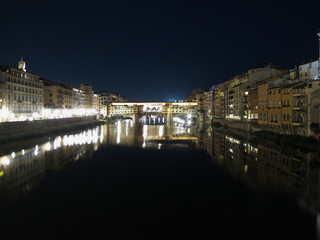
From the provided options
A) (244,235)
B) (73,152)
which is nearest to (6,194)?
(244,235)

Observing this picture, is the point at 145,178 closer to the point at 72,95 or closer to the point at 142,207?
the point at 142,207

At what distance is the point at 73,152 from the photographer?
80.4 feet

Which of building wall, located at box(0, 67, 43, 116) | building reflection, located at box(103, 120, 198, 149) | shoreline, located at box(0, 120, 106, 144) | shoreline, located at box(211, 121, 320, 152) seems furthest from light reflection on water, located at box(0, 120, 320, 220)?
building wall, located at box(0, 67, 43, 116)

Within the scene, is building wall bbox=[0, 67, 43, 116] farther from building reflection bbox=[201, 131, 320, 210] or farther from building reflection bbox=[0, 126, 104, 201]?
building reflection bbox=[201, 131, 320, 210]

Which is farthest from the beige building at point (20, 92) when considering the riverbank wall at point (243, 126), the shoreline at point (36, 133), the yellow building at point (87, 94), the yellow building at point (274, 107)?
the yellow building at point (87, 94)

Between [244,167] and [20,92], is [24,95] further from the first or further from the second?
[244,167]

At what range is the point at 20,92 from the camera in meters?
44.4

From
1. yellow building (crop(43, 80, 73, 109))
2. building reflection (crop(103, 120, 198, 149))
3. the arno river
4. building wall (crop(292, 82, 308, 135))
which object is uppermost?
yellow building (crop(43, 80, 73, 109))

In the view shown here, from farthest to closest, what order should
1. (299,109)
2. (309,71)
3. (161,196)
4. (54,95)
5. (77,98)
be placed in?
(77,98) < (54,95) < (309,71) < (299,109) < (161,196)

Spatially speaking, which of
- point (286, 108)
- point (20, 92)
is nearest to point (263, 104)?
point (286, 108)

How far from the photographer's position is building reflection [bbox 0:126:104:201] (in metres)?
13.5

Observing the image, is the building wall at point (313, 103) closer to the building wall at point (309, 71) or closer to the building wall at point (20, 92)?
the building wall at point (309, 71)

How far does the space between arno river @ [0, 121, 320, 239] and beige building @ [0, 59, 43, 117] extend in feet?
74.8

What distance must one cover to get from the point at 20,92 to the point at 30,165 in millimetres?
30460
